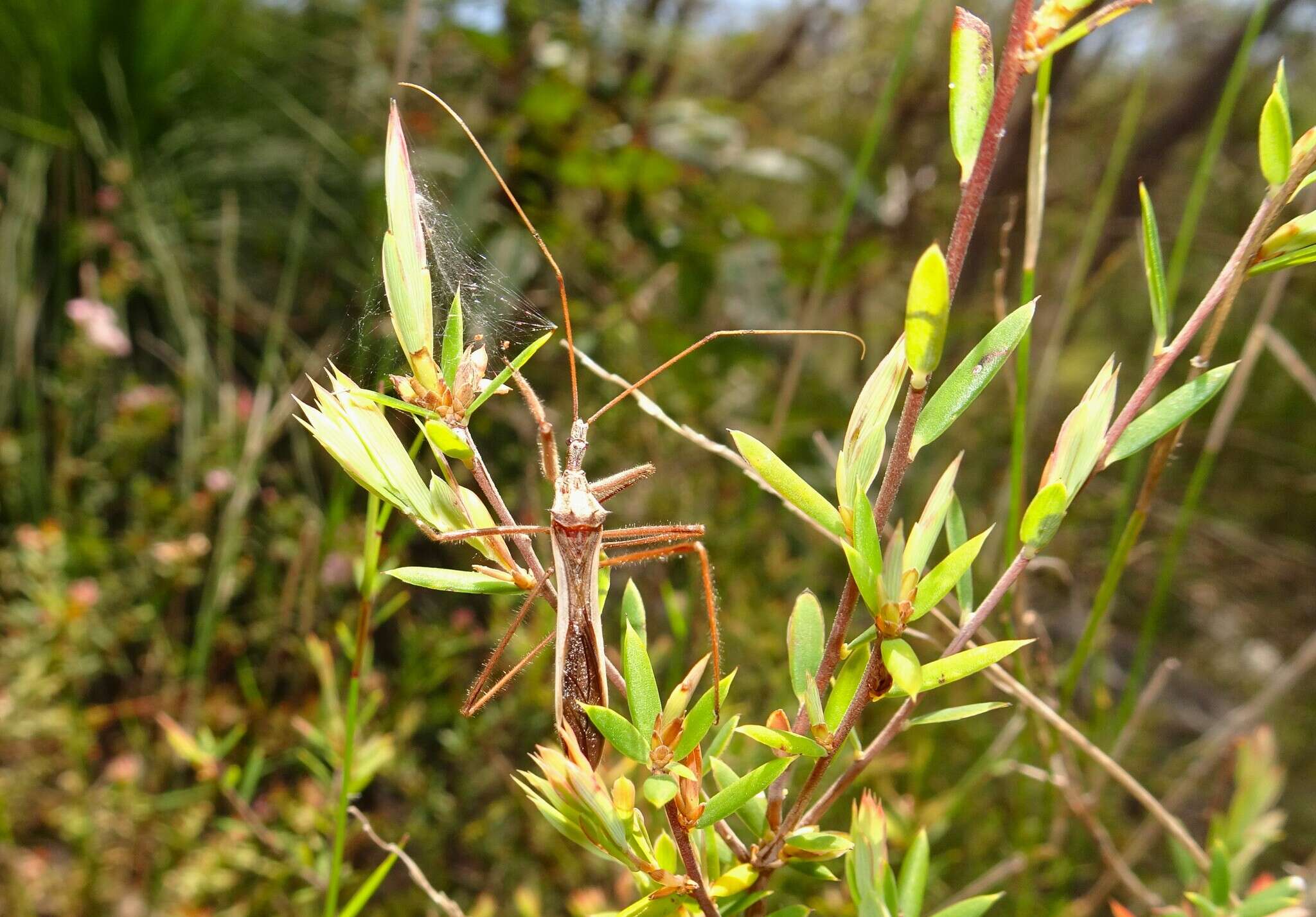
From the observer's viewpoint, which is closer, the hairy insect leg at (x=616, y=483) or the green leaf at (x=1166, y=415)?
the green leaf at (x=1166, y=415)

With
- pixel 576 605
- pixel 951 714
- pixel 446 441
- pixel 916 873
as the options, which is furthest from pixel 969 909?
pixel 446 441

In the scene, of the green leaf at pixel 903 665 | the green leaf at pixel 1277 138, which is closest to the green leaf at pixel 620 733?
the green leaf at pixel 903 665

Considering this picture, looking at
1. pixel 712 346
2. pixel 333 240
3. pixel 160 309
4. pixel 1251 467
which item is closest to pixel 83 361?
pixel 160 309

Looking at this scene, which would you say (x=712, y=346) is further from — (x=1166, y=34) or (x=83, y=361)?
(x=1166, y=34)

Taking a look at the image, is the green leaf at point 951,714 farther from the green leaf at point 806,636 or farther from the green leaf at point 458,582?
the green leaf at point 458,582

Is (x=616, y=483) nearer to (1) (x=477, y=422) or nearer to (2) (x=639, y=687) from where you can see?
(2) (x=639, y=687)
